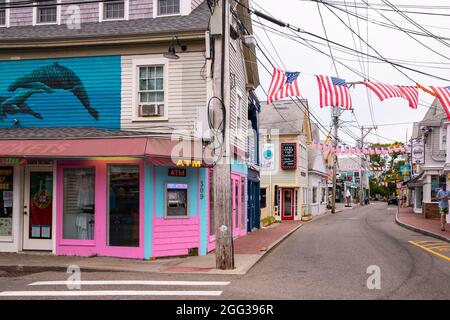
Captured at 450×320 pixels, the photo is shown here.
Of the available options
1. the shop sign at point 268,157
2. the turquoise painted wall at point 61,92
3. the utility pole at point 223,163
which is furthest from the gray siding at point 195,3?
the shop sign at point 268,157

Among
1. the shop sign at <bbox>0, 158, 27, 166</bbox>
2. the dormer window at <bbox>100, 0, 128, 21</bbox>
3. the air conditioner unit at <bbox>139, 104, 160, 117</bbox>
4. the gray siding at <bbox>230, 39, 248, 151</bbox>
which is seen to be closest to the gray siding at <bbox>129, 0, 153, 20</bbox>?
the dormer window at <bbox>100, 0, 128, 21</bbox>

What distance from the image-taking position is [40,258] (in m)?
13.1

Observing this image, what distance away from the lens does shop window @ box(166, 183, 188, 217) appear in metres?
13.7

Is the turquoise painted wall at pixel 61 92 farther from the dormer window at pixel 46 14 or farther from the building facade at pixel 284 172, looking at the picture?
the building facade at pixel 284 172

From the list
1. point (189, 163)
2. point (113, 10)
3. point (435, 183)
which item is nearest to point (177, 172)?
point (189, 163)

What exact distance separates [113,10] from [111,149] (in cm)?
→ 549

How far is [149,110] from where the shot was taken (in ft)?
47.7

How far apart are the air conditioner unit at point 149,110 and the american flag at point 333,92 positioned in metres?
4.95

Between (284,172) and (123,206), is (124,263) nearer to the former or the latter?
(123,206)

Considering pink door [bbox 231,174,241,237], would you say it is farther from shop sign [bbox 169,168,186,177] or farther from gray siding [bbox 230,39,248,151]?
shop sign [bbox 169,168,186,177]

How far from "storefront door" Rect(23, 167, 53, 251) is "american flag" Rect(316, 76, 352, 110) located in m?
8.28

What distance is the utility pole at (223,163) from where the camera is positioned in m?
11.3
